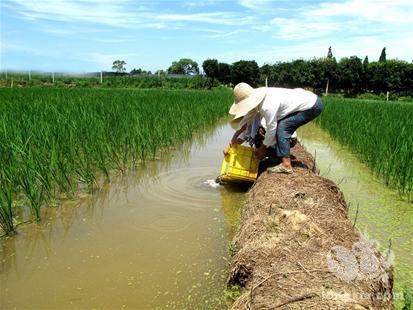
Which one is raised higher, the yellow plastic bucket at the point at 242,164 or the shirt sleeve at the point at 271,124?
the shirt sleeve at the point at 271,124

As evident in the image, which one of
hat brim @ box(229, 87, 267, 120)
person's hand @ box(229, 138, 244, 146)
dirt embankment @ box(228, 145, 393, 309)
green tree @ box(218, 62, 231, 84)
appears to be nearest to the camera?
dirt embankment @ box(228, 145, 393, 309)

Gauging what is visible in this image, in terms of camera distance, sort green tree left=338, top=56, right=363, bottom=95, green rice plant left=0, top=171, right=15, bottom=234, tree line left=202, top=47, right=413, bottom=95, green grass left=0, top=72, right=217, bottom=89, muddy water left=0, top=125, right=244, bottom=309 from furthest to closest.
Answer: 1. green tree left=338, top=56, right=363, bottom=95
2. tree line left=202, top=47, right=413, bottom=95
3. green grass left=0, top=72, right=217, bottom=89
4. green rice plant left=0, top=171, right=15, bottom=234
5. muddy water left=0, top=125, right=244, bottom=309

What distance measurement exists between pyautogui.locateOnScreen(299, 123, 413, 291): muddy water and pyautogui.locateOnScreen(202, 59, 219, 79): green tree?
1294 inches

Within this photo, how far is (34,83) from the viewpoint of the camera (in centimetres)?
2317

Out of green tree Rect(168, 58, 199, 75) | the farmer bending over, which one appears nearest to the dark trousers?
the farmer bending over

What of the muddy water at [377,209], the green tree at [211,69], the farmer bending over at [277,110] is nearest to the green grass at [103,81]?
the green tree at [211,69]

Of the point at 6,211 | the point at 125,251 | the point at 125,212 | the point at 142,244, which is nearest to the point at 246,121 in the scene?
the point at 125,212

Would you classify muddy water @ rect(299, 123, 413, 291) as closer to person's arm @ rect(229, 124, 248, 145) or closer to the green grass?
person's arm @ rect(229, 124, 248, 145)

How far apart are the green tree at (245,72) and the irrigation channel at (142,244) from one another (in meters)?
32.8

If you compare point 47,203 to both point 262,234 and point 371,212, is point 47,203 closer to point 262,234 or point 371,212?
point 262,234

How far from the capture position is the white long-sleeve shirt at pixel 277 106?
126 inches

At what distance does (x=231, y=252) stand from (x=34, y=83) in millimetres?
23898

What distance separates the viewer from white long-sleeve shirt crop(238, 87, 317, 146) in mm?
3189

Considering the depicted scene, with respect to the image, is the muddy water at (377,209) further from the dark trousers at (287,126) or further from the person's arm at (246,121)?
the person's arm at (246,121)
